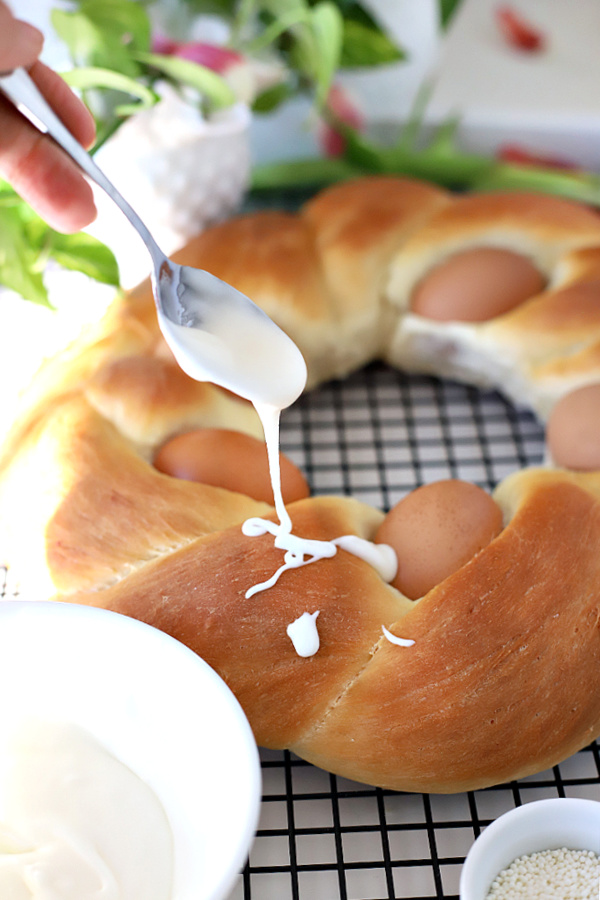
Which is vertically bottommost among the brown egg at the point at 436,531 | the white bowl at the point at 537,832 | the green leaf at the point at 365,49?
the white bowl at the point at 537,832

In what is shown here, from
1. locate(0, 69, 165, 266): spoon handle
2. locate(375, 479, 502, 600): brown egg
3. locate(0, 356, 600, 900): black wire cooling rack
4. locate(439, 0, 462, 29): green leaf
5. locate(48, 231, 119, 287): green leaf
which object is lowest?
locate(0, 356, 600, 900): black wire cooling rack

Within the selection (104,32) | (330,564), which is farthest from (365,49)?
(330,564)

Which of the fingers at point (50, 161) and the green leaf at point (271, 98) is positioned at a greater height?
the fingers at point (50, 161)

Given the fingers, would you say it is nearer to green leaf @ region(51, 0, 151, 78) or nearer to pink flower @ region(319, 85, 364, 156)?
green leaf @ region(51, 0, 151, 78)

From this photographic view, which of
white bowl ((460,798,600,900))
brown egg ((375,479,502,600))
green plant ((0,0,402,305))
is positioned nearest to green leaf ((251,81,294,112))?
green plant ((0,0,402,305))

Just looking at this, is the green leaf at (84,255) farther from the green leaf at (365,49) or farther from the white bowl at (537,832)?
the white bowl at (537,832)

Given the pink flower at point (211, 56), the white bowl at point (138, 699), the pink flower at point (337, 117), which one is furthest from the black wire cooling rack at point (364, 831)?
the pink flower at point (337, 117)
